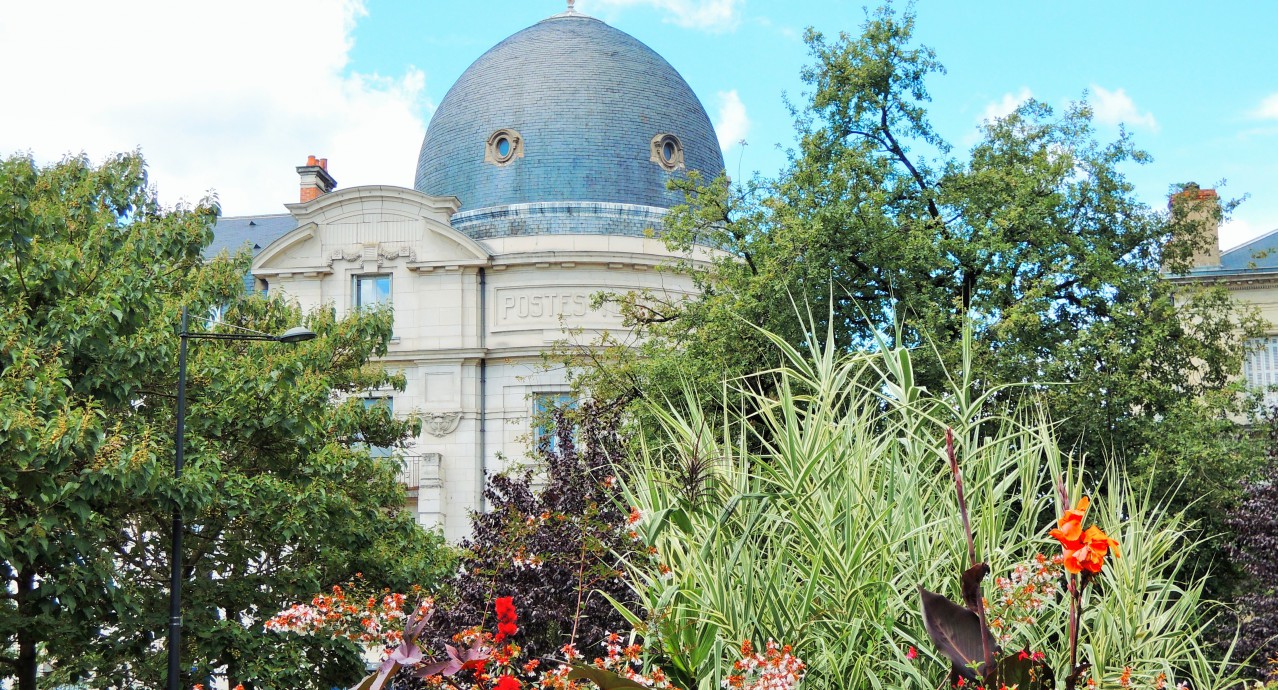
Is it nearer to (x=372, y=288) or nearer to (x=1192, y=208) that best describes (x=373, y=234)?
(x=372, y=288)

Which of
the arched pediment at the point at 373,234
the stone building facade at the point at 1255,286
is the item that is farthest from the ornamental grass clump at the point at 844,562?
the arched pediment at the point at 373,234

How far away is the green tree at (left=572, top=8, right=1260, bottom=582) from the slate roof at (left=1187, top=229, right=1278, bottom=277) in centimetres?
795

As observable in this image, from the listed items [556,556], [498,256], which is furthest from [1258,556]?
[498,256]

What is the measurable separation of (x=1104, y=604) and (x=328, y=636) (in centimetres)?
1046

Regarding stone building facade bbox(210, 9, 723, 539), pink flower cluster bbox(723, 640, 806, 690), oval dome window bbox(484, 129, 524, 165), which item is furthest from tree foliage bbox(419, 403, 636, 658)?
oval dome window bbox(484, 129, 524, 165)

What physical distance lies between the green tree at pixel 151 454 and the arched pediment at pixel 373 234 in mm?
11815

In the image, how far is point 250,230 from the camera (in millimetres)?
42594

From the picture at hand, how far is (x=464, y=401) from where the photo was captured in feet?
110

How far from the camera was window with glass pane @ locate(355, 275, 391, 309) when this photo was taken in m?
34.2

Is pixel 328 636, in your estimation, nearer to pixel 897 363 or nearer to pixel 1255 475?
pixel 897 363

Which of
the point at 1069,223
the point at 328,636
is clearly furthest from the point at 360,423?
the point at 1069,223

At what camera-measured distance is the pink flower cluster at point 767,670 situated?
25.3 feet

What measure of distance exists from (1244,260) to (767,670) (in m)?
28.4

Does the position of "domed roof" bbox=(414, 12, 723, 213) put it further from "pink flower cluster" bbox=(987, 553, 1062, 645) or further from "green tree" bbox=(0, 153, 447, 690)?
"pink flower cluster" bbox=(987, 553, 1062, 645)
